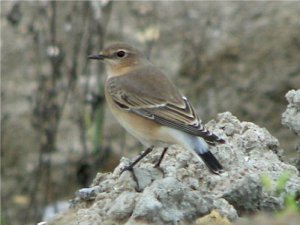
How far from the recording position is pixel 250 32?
13.6 m

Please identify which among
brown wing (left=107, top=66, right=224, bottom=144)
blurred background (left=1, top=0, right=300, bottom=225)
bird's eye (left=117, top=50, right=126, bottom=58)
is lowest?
blurred background (left=1, top=0, right=300, bottom=225)

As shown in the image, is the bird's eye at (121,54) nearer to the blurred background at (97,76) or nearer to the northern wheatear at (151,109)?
the northern wheatear at (151,109)

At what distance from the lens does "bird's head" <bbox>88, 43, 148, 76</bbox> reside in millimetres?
9445

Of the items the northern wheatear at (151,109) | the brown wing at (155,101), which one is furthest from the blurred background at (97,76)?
the brown wing at (155,101)

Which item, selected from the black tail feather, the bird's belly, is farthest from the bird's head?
the black tail feather

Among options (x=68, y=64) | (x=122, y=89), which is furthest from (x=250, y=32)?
(x=122, y=89)

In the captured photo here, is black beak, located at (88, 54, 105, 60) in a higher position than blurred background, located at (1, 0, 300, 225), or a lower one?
higher

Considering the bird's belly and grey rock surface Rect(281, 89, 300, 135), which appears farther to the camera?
the bird's belly

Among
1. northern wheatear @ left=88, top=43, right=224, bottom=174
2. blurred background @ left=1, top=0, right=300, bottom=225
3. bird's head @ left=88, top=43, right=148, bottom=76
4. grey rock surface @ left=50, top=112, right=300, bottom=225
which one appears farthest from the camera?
blurred background @ left=1, top=0, right=300, bottom=225

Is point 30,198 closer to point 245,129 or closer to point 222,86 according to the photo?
point 222,86

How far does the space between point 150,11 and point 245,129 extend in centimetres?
540

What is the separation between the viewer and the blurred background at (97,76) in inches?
518

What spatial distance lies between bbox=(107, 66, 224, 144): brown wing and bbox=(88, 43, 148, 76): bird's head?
234mm

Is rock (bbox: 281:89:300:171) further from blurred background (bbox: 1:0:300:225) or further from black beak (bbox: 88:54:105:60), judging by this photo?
blurred background (bbox: 1:0:300:225)
